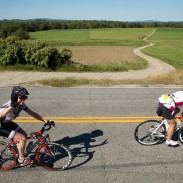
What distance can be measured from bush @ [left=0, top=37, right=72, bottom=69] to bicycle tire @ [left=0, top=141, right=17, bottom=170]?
50.0 ft

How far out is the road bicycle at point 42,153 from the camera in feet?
18.5

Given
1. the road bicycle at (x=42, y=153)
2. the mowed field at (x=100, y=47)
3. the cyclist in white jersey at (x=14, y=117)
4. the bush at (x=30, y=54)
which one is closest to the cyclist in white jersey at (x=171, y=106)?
the road bicycle at (x=42, y=153)

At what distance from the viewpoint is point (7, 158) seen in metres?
5.98

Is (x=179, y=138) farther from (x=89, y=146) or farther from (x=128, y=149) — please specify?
(x=89, y=146)

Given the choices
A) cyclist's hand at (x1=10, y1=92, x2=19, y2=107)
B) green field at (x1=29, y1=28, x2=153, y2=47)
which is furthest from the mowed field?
cyclist's hand at (x1=10, y1=92, x2=19, y2=107)

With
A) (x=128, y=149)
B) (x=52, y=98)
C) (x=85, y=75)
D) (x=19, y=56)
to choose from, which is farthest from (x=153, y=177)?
(x=19, y=56)

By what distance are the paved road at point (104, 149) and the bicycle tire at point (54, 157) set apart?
17 cm

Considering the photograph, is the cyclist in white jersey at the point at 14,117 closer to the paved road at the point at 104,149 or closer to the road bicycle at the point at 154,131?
the paved road at the point at 104,149

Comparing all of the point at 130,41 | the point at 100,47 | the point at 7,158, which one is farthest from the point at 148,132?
the point at 130,41

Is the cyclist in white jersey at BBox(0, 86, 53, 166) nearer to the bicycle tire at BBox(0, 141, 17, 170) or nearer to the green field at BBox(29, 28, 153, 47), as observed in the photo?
the bicycle tire at BBox(0, 141, 17, 170)

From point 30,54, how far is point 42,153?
15890mm

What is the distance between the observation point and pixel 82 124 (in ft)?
28.6

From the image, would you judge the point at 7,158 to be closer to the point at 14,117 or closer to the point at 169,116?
the point at 14,117

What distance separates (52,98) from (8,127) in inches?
249
